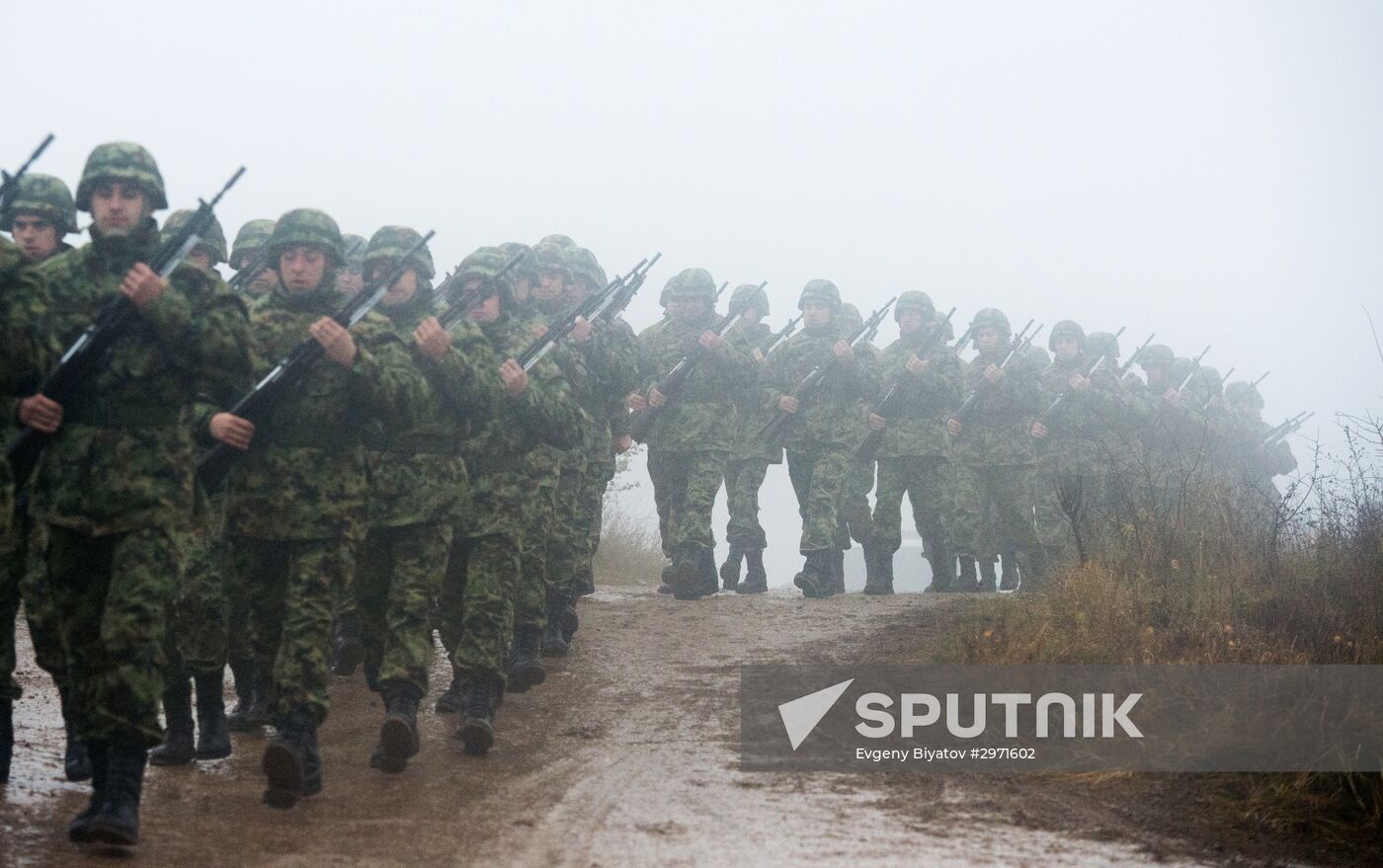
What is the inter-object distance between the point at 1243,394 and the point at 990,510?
825 centimetres

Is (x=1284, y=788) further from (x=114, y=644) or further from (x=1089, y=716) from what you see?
(x=114, y=644)

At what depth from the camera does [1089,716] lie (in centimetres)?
670

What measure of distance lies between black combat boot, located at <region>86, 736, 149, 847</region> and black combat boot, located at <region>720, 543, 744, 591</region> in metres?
8.72

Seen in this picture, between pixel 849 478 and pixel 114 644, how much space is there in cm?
933

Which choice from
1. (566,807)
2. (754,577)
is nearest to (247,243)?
(566,807)

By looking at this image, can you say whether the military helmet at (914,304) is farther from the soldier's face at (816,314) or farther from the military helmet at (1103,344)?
the military helmet at (1103,344)

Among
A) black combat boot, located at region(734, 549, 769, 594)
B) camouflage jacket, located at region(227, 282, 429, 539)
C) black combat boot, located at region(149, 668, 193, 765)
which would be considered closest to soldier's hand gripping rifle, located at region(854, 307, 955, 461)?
black combat boot, located at region(734, 549, 769, 594)

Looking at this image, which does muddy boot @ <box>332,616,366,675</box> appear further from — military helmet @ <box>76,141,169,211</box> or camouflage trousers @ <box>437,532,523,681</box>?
military helmet @ <box>76,141,169,211</box>

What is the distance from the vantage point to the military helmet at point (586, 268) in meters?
10.9

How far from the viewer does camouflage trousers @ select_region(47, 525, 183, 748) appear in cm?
500

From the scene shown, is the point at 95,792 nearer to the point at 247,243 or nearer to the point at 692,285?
the point at 247,243

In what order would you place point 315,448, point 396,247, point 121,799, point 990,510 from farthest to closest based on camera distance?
point 990,510 → point 396,247 → point 315,448 → point 121,799

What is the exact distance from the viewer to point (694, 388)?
1238cm

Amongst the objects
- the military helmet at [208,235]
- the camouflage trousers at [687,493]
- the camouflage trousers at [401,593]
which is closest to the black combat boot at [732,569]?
the camouflage trousers at [687,493]
